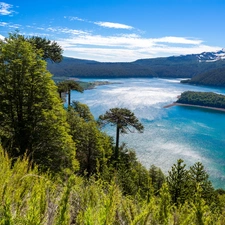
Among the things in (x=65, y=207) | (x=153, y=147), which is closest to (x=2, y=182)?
(x=65, y=207)

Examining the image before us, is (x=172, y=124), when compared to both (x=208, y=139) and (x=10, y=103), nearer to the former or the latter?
(x=208, y=139)

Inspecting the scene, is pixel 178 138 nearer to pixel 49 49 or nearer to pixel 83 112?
pixel 83 112

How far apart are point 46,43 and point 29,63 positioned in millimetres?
13967

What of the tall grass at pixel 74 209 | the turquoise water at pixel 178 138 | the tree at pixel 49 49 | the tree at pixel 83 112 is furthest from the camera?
the turquoise water at pixel 178 138

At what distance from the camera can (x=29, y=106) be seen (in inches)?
616

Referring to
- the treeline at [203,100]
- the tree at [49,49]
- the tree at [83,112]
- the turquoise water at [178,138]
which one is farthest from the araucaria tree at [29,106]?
the treeline at [203,100]

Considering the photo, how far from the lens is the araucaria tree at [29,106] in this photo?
49.2 feet

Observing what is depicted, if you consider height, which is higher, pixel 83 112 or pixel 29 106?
pixel 29 106

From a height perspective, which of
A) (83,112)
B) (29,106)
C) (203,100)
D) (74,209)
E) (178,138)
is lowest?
(178,138)

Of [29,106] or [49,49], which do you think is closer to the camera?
[29,106]

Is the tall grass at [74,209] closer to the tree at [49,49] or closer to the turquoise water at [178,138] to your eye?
the tree at [49,49]

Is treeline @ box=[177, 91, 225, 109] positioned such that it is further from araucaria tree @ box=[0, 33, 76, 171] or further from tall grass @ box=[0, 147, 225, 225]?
tall grass @ box=[0, 147, 225, 225]

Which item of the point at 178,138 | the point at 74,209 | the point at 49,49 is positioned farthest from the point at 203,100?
the point at 74,209

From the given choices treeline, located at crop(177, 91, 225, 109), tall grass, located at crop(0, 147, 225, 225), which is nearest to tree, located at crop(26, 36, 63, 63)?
tall grass, located at crop(0, 147, 225, 225)
